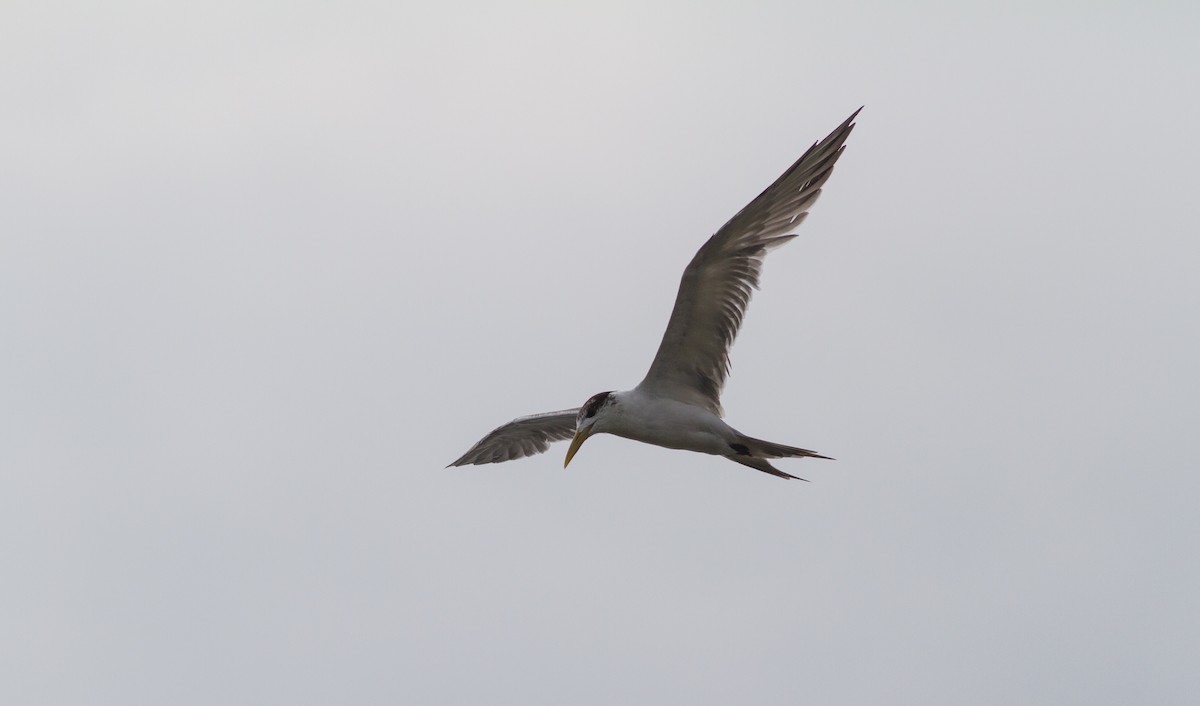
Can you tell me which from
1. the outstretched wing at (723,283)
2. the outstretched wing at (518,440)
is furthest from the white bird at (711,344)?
the outstretched wing at (518,440)

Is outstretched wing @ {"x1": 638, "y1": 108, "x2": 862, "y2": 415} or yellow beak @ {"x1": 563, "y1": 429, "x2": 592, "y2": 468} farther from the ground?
outstretched wing @ {"x1": 638, "y1": 108, "x2": 862, "y2": 415}

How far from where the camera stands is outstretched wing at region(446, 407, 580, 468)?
1772 centimetres

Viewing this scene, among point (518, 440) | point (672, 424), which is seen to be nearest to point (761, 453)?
point (672, 424)

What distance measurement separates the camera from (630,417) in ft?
49.3

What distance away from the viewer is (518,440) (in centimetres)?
1836

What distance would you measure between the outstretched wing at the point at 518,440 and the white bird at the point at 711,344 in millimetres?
2060

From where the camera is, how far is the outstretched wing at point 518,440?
1772cm

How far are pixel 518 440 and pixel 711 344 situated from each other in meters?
3.93

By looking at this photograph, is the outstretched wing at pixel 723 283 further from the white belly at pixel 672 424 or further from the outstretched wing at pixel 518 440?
the outstretched wing at pixel 518 440

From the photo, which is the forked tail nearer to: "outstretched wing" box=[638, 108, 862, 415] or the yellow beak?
"outstretched wing" box=[638, 108, 862, 415]

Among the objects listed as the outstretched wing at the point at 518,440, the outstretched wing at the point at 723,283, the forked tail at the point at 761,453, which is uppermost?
the outstretched wing at the point at 723,283

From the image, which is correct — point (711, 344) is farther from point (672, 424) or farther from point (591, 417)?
point (591, 417)

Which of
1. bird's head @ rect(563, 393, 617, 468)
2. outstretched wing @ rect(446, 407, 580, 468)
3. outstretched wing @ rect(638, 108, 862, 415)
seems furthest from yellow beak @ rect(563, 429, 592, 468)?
outstretched wing @ rect(446, 407, 580, 468)

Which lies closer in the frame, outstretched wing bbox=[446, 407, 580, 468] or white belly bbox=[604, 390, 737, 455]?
white belly bbox=[604, 390, 737, 455]
